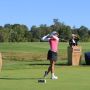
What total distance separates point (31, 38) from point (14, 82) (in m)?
107

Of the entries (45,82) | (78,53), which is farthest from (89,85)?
(78,53)

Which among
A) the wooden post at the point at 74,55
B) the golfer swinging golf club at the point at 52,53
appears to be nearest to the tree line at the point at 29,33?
the wooden post at the point at 74,55

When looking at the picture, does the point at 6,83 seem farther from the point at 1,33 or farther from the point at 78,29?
the point at 78,29

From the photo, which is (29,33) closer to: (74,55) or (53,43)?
(74,55)

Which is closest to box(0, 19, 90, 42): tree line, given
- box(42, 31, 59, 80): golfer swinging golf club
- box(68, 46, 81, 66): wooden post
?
box(68, 46, 81, 66): wooden post

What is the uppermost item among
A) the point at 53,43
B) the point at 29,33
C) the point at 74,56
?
the point at 29,33

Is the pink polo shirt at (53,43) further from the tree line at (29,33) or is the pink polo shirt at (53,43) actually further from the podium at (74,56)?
the tree line at (29,33)

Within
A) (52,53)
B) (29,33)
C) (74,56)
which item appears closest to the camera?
(52,53)

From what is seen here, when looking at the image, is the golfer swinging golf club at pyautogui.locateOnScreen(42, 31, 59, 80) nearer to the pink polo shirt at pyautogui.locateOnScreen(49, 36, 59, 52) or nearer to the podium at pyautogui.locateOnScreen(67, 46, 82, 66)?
the pink polo shirt at pyautogui.locateOnScreen(49, 36, 59, 52)

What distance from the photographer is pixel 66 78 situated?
17.7 meters

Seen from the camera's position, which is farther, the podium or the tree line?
the tree line

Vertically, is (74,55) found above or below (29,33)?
below

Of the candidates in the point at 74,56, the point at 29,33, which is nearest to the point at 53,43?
the point at 74,56

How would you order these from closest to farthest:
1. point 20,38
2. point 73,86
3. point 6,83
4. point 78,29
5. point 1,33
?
point 73,86 < point 6,83 < point 1,33 < point 20,38 < point 78,29
